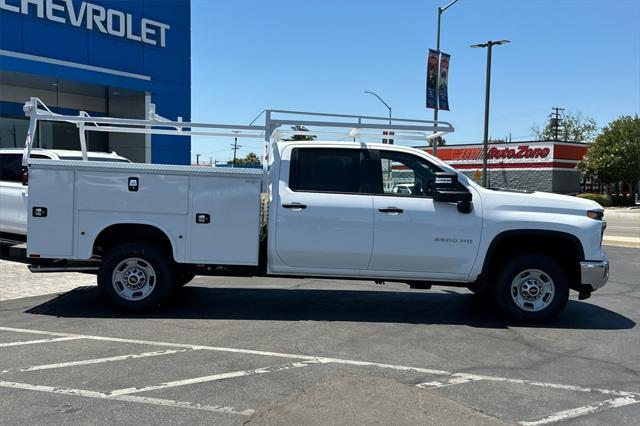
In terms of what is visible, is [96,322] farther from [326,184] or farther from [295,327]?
[326,184]

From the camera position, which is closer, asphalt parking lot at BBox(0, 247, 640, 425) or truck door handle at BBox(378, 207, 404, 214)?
asphalt parking lot at BBox(0, 247, 640, 425)

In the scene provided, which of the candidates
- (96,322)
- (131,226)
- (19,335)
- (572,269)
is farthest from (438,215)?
(19,335)

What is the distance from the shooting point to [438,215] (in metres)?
6.79

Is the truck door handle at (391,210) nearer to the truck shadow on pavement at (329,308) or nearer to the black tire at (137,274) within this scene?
the truck shadow on pavement at (329,308)

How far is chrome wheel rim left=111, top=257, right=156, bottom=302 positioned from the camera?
22.9 ft

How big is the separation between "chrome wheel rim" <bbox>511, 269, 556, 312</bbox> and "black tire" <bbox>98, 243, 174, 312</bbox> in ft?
13.9

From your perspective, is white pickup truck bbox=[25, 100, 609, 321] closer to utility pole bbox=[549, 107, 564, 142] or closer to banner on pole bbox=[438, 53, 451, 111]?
banner on pole bbox=[438, 53, 451, 111]

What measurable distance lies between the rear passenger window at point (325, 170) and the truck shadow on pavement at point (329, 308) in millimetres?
1623

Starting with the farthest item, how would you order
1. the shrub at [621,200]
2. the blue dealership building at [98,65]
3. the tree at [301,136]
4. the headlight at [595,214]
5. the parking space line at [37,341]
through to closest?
1. the shrub at [621,200]
2. the blue dealership building at [98,65]
3. the tree at [301,136]
4. the headlight at [595,214]
5. the parking space line at [37,341]

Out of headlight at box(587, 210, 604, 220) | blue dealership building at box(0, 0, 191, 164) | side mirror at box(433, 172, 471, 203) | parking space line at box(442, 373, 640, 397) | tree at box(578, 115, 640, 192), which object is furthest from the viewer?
tree at box(578, 115, 640, 192)

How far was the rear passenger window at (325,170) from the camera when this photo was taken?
6922 mm

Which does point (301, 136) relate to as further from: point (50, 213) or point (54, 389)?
point (54, 389)

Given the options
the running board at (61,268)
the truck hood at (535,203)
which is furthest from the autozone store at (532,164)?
the running board at (61,268)

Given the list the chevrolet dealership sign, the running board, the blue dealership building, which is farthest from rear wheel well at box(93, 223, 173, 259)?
the chevrolet dealership sign
